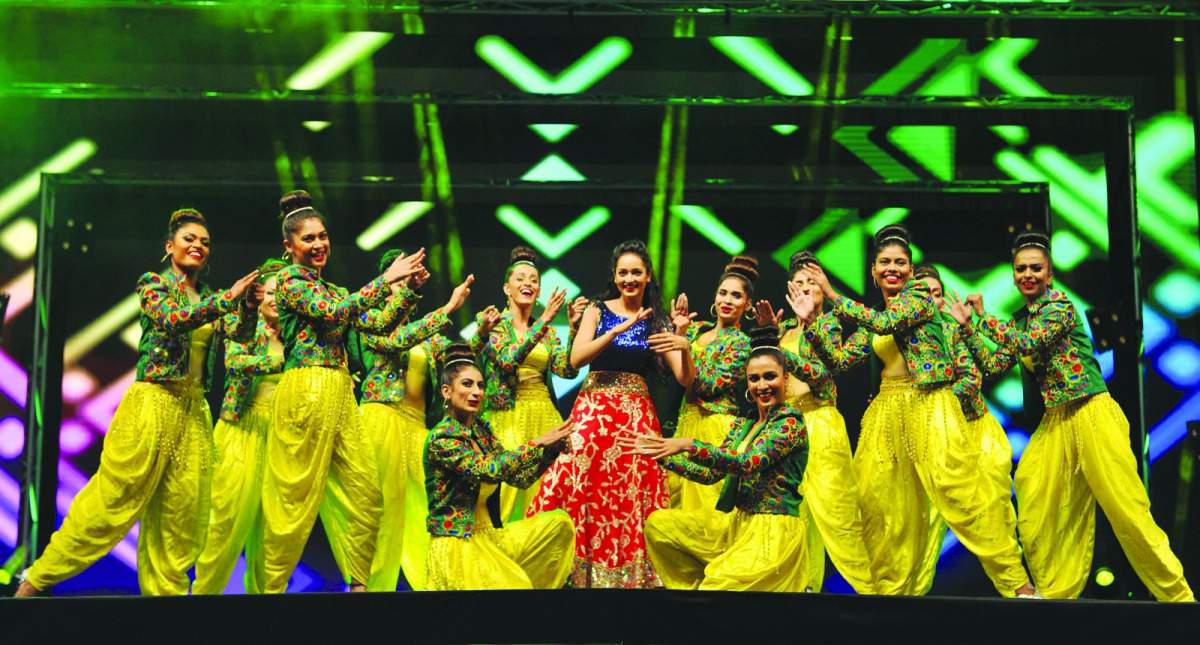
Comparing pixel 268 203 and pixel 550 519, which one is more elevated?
pixel 268 203

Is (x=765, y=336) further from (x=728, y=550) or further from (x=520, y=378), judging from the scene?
(x=520, y=378)

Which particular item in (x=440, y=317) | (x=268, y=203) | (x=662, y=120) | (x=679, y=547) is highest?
(x=662, y=120)

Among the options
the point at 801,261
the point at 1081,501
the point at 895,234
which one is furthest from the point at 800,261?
the point at 1081,501

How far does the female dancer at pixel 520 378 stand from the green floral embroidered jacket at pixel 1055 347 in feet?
5.56

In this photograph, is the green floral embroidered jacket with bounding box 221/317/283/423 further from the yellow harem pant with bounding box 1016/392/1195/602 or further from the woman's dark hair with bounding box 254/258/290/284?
the yellow harem pant with bounding box 1016/392/1195/602

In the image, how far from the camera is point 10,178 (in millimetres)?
6820

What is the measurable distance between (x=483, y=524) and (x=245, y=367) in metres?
1.52

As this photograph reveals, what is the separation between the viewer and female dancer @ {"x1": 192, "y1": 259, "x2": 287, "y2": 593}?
18.3 ft

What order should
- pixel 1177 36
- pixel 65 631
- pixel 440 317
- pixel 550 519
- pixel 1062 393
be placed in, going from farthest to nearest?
1. pixel 1177 36
2. pixel 440 317
3. pixel 1062 393
4. pixel 550 519
5. pixel 65 631

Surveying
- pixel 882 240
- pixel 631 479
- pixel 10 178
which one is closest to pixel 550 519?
pixel 631 479

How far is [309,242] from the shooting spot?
16.8ft

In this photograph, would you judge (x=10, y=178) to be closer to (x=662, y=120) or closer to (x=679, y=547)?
(x=662, y=120)

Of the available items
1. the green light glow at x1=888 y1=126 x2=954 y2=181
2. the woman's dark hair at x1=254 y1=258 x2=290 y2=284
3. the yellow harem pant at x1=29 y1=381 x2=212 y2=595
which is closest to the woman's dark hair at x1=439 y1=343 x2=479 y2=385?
the yellow harem pant at x1=29 y1=381 x2=212 y2=595

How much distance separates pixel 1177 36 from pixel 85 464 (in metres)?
5.50
